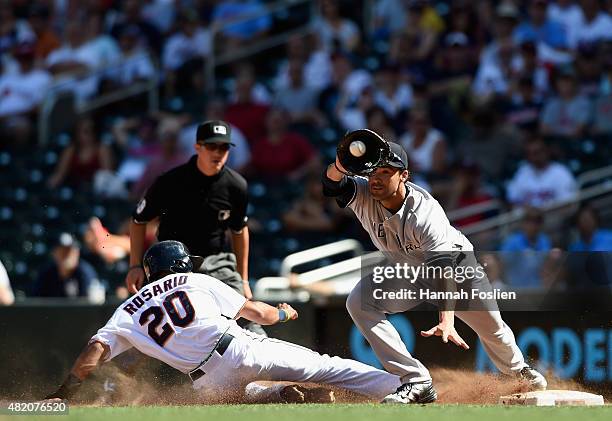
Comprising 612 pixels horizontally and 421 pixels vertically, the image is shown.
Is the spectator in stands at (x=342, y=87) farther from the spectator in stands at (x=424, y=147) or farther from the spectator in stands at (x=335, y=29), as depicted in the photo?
the spectator in stands at (x=424, y=147)

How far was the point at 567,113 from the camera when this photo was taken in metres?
14.3

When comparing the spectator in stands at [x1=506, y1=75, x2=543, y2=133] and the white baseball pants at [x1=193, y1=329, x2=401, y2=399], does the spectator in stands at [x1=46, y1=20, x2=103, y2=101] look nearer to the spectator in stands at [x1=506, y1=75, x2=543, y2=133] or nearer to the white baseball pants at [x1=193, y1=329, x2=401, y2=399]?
the spectator in stands at [x1=506, y1=75, x2=543, y2=133]

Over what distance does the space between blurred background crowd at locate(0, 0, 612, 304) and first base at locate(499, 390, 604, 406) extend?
2.95 metres

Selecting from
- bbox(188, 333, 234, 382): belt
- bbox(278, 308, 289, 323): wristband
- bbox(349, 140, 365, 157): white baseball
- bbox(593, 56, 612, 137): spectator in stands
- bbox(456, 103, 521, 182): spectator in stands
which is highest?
bbox(593, 56, 612, 137): spectator in stands

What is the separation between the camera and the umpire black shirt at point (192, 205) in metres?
9.34

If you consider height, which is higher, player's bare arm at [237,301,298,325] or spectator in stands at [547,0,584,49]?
spectator in stands at [547,0,584,49]

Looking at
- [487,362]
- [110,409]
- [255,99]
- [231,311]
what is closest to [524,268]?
[487,362]

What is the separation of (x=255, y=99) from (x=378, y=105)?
182cm

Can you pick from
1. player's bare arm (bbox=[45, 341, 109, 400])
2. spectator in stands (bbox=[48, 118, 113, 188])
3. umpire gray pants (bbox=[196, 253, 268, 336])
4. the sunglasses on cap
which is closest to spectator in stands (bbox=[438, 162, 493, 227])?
spectator in stands (bbox=[48, 118, 113, 188])

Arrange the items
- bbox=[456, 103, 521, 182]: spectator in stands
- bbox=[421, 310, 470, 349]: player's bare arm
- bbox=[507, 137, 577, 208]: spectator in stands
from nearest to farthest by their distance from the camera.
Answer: bbox=[421, 310, 470, 349]: player's bare arm < bbox=[507, 137, 577, 208]: spectator in stands < bbox=[456, 103, 521, 182]: spectator in stands

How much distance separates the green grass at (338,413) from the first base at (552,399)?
0.36m

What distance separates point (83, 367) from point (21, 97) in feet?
32.6

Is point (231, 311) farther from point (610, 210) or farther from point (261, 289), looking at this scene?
point (610, 210)

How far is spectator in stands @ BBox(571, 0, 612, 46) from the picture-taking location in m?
15.3
